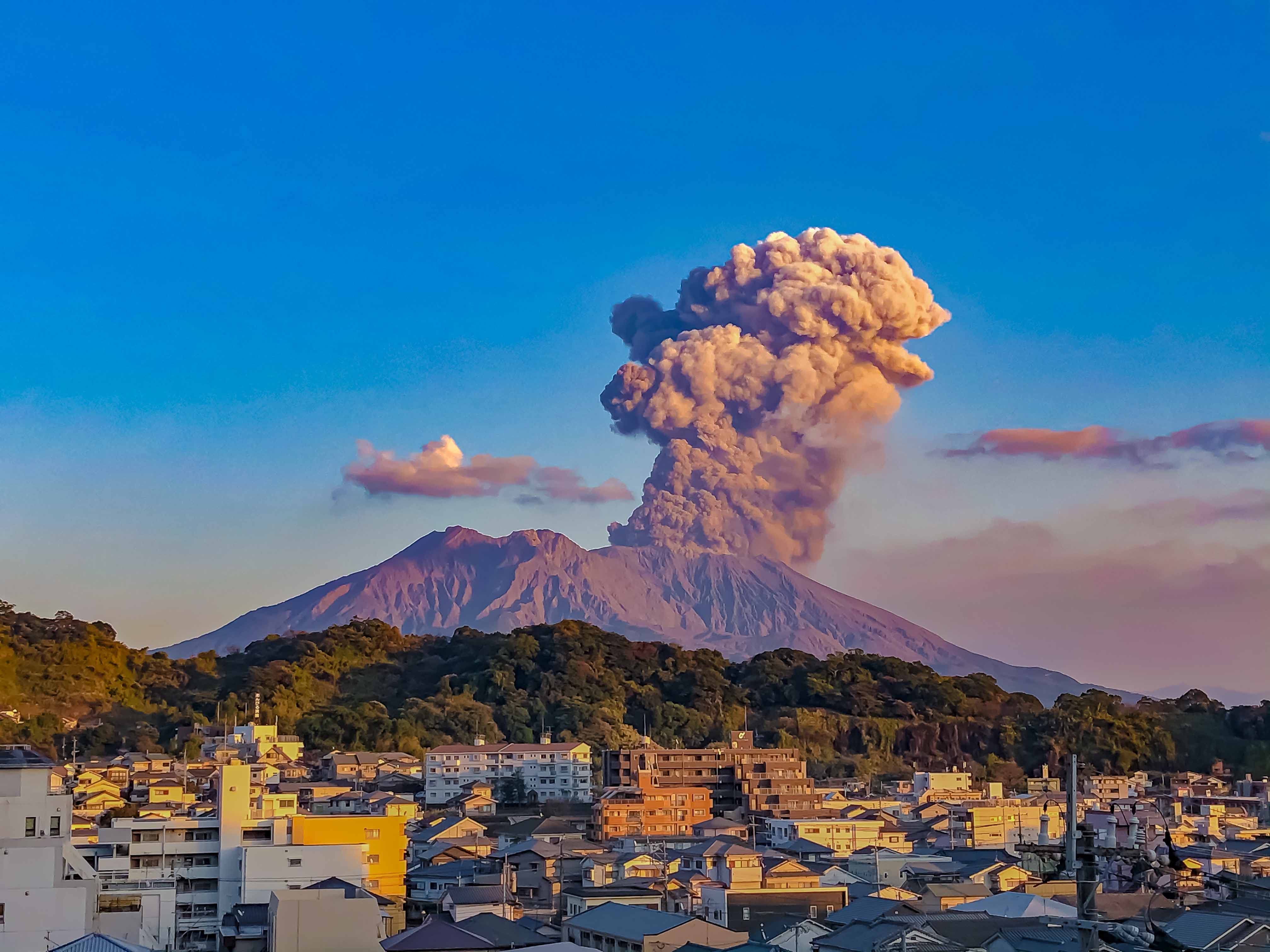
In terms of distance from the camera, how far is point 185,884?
18109mm

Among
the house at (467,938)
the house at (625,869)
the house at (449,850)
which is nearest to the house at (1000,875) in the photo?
the house at (625,869)

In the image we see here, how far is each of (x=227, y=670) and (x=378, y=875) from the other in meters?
37.5

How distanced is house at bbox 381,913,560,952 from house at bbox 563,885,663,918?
263cm

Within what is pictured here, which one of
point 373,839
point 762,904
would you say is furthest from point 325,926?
point 762,904

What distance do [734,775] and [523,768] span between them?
264 inches

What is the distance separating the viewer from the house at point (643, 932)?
15.0 m

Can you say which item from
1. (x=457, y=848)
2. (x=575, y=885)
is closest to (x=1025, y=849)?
(x=575, y=885)

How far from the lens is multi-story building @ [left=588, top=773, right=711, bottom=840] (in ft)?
105

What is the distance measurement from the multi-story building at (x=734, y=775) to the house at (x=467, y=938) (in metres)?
19.8

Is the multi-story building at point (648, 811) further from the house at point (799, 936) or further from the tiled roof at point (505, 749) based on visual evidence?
the house at point (799, 936)

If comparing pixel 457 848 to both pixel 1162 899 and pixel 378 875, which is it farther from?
pixel 1162 899

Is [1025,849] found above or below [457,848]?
above

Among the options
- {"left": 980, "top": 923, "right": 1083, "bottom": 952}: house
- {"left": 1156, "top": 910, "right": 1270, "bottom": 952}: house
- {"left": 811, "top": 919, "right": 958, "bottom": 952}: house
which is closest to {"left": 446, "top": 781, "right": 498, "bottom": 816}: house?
{"left": 811, "top": 919, "right": 958, "bottom": 952}: house

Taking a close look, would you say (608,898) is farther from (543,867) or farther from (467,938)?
(467,938)
